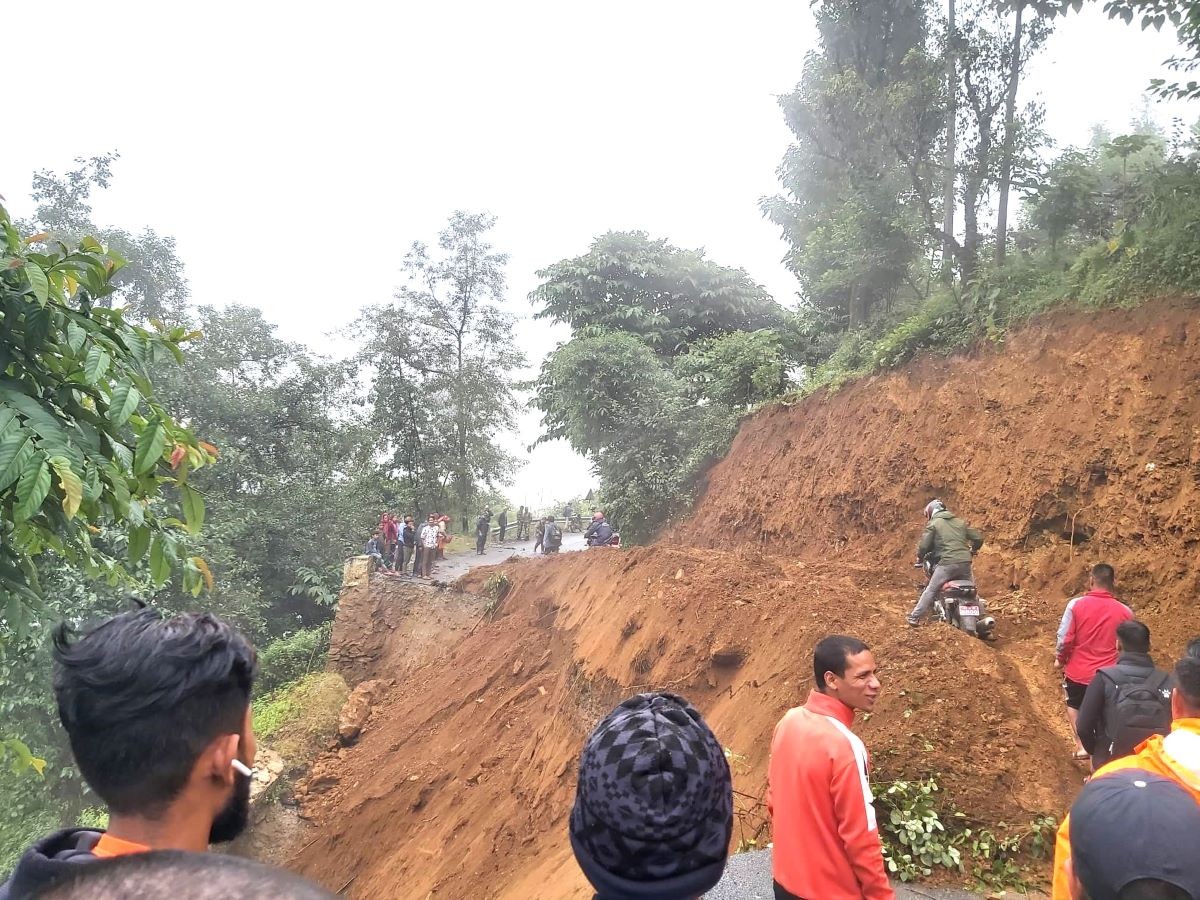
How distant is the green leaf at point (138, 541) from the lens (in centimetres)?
231

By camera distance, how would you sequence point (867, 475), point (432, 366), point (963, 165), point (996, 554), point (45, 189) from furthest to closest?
point (432, 366)
point (45, 189)
point (963, 165)
point (867, 475)
point (996, 554)

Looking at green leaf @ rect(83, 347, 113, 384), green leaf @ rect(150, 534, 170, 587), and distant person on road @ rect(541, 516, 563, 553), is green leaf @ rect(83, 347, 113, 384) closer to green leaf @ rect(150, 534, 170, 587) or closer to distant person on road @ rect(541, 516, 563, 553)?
green leaf @ rect(150, 534, 170, 587)

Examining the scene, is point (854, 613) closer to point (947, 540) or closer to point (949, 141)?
point (947, 540)

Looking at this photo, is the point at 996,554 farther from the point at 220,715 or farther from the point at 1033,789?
the point at 220,715

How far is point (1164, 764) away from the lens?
1.96 metres

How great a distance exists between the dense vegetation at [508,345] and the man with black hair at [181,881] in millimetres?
1310

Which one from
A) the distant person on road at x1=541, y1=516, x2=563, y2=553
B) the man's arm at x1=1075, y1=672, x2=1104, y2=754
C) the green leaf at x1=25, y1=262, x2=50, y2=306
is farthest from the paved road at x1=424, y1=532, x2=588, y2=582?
the green leaf at x1=25, y1=262, x2=50, y2=306

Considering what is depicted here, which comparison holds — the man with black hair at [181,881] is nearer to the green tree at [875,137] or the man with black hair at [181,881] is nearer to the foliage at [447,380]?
the green tree at [875,137]

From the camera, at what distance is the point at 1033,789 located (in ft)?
17.3

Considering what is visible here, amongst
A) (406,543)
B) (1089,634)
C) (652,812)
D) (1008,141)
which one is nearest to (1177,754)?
(652,812)

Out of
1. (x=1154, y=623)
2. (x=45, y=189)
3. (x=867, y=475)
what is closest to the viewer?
(x=1154, y=623)

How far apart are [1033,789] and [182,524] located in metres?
5.78

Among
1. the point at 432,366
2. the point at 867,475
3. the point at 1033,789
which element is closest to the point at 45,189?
the point at 432,366

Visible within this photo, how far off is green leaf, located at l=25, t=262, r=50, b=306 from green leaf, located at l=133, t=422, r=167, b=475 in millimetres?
435
